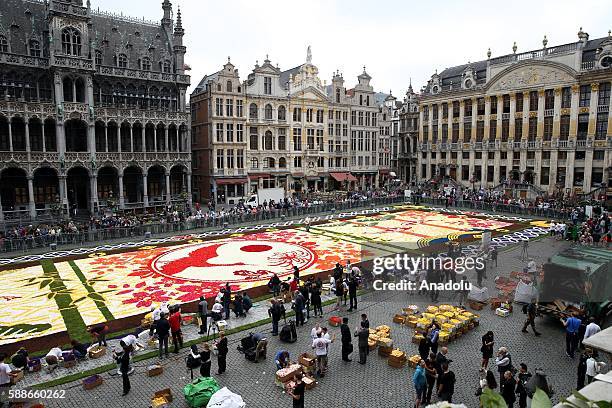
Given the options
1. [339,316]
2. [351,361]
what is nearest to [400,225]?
[339,316]

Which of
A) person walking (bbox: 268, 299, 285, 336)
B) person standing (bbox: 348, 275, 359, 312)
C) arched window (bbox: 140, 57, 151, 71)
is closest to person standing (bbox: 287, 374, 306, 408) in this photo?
person walking (bbox: 268, 299, 285, 336)

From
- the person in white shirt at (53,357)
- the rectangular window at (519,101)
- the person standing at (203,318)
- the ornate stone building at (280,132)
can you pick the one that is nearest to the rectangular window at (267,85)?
the ornate stone building at (280,132)

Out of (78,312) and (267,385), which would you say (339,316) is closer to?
(267,385)

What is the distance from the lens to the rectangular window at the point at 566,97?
5381cm

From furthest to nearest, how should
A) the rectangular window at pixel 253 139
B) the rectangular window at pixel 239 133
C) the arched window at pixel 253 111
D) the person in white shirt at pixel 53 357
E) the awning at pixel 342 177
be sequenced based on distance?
1. the awning at pixel 342 177
2. the rectangular window at pixel 253 139
3. the arched window at pixel 253 111
4. the rectangular window at pixel 239 133
5. the person in white shirt at pixel 53 357

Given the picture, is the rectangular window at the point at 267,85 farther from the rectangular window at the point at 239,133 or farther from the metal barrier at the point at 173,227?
the metal barrier at the point at 173,227

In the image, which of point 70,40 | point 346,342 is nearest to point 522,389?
point 346,342

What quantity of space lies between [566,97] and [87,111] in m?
55.4

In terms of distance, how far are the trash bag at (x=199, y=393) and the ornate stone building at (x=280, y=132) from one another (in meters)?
44.3

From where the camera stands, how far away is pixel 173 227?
38.8 metres

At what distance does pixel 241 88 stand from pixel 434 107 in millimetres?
32913

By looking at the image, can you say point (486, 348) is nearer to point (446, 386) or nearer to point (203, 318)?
point (446, 386)

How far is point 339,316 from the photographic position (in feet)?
63.8

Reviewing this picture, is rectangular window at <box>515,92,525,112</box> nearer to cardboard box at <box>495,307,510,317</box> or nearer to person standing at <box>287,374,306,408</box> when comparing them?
cardboard box at <box>495,307,510,317</box>
